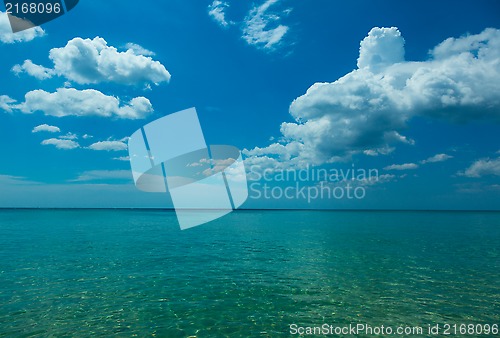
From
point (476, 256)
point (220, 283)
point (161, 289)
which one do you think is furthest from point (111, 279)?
point (476, 256)

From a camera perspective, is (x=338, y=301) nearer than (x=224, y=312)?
No

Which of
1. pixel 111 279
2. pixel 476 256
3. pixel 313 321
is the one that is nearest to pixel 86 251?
pixel 111 279

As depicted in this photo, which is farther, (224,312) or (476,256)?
(476,256)

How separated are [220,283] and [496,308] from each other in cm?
1629

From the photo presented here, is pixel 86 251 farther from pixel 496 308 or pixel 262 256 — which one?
pixel 496 308

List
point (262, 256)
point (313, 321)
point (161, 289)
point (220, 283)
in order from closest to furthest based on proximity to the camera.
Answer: point (313, 321)
point (161, 289)
point (220, 283)
point (262, 256)

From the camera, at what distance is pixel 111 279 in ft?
66.5

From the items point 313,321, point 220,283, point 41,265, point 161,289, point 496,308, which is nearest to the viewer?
point 313,321

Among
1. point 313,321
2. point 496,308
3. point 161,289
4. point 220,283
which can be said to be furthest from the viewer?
point 220,283

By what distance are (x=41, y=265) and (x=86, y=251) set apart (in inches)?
309

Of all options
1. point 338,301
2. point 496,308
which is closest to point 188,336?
point 338,301

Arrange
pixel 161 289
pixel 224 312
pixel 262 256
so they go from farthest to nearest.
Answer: pixel 262 256, pixel 161 289, pixel 224 312

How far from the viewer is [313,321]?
43.8 ft

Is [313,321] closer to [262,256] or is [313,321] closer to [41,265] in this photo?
[262,256]
